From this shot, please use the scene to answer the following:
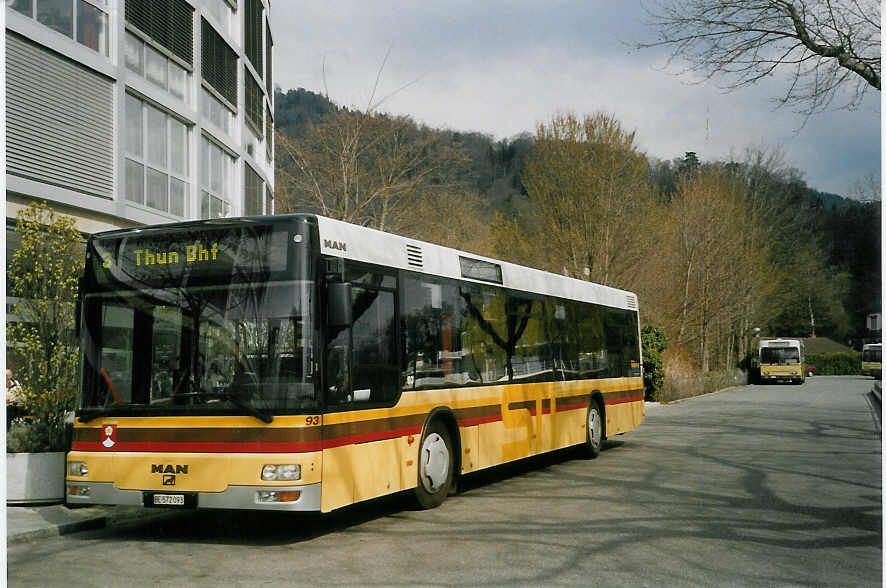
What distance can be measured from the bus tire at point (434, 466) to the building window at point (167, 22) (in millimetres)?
13992

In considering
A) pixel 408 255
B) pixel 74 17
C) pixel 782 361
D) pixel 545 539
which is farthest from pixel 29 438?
pixel 782 361

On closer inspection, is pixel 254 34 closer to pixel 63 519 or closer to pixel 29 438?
pixel 29 438

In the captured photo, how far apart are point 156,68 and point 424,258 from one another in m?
13.9

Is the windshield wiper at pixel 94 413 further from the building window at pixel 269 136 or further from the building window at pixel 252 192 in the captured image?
the building window at pixel 269 136

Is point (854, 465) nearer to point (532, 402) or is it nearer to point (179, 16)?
point (532, 402)

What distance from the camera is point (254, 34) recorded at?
102 ft

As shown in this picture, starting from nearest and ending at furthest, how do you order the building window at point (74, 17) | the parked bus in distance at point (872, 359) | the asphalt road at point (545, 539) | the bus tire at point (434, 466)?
the asphalt road at point (545, 539), the bus tire at point (434, 466), the building window at point (74, 17), the parked bus in distance at point (872, 359)

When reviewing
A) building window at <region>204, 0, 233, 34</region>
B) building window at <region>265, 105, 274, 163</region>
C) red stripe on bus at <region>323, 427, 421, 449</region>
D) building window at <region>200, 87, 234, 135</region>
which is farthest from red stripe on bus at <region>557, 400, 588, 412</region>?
building window at <region>265, 105, 274, 163</region>

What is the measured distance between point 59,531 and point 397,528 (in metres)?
3.09

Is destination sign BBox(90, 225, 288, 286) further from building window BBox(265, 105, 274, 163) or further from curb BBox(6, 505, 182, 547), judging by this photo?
building window BBox(265, 105, 274, 163)

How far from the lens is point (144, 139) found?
21.5 m

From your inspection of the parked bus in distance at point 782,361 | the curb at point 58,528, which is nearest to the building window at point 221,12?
the curb at point 58,528

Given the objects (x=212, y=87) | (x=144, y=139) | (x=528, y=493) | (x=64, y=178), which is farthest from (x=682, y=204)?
(x=528, y=493)

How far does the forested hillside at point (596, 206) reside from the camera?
28719mm
